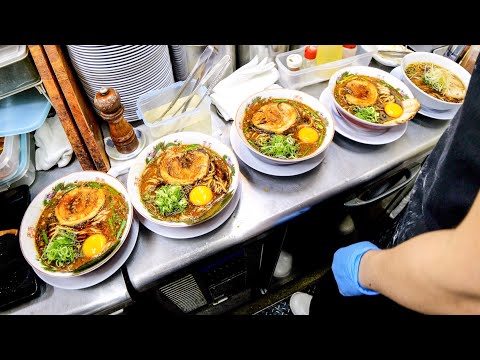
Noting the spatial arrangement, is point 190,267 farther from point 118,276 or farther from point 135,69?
point 135,69

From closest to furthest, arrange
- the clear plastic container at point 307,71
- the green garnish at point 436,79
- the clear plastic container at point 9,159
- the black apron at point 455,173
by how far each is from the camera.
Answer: the black apron at point 455,173 → the clear plastic container at point 9,159 → the green garnish at point 436,79 → the clear plastic container at point 307,71

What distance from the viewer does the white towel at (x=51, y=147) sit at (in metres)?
1.91

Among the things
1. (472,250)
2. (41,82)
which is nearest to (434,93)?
(472,250)

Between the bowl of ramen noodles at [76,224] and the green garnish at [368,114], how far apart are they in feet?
5.05

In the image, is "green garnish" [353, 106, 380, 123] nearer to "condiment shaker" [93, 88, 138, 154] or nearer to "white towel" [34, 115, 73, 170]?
"condiment shaker" [93, 88, 138, 154]

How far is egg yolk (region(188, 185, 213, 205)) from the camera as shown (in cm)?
169

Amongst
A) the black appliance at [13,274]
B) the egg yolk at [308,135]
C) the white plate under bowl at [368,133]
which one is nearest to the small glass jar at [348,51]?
the white plate under bowl at [368,133]

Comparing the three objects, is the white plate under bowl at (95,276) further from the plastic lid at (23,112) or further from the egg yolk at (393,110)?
the egg yolk at (393,110)

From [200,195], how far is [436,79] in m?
1.89

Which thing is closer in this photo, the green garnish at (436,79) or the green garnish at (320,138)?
the green garnish at (320,138)

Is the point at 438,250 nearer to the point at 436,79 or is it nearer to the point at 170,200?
the point at 170,200

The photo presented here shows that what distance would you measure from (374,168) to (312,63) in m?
0.95

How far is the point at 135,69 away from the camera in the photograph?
1.84 meters

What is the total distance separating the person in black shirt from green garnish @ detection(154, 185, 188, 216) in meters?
0.96
